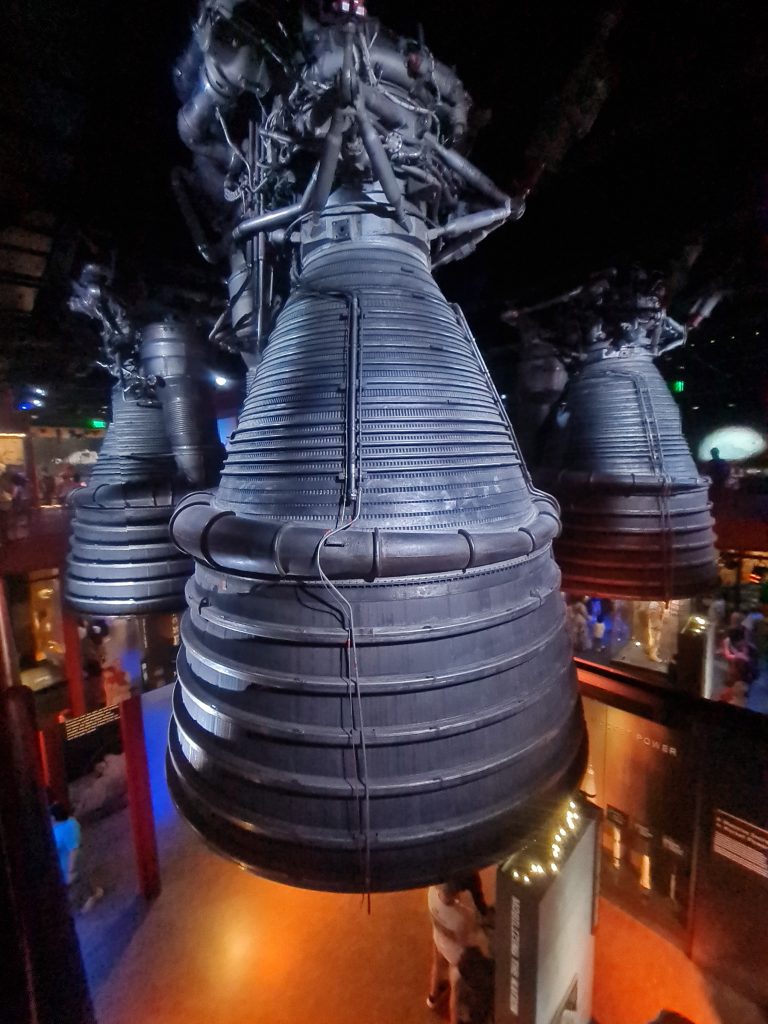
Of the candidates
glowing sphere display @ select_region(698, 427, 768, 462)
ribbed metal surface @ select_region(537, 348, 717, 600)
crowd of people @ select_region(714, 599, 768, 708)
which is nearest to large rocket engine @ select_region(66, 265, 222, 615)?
ribbed metal surface @ select_region(537, 348, 717, 600)

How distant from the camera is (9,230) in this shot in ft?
14.9

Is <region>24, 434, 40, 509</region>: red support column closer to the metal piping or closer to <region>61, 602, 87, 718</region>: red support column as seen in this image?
<region>61, 602, 87, 718</region>: red support column

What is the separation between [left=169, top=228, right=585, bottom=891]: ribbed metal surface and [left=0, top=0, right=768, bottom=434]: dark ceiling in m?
2.50

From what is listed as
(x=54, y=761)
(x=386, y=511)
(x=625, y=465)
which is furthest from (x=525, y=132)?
(x=54, y=761)

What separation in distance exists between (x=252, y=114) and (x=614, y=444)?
4501 millimetres

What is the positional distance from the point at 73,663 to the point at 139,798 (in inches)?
152

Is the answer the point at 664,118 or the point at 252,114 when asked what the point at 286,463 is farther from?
the point at 664,118

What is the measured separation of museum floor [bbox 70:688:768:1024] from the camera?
4324mm

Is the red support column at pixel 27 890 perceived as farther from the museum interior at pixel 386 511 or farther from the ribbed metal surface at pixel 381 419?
the ribbed metal surface at pixel 381 419

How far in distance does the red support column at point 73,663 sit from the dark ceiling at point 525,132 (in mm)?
5434

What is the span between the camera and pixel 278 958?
4.75 meters

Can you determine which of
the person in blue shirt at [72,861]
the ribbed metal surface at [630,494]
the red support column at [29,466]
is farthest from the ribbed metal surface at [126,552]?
the red support column at [29,466]

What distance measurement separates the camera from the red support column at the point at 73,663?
8.17m

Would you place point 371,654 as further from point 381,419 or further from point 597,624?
point 597,624
